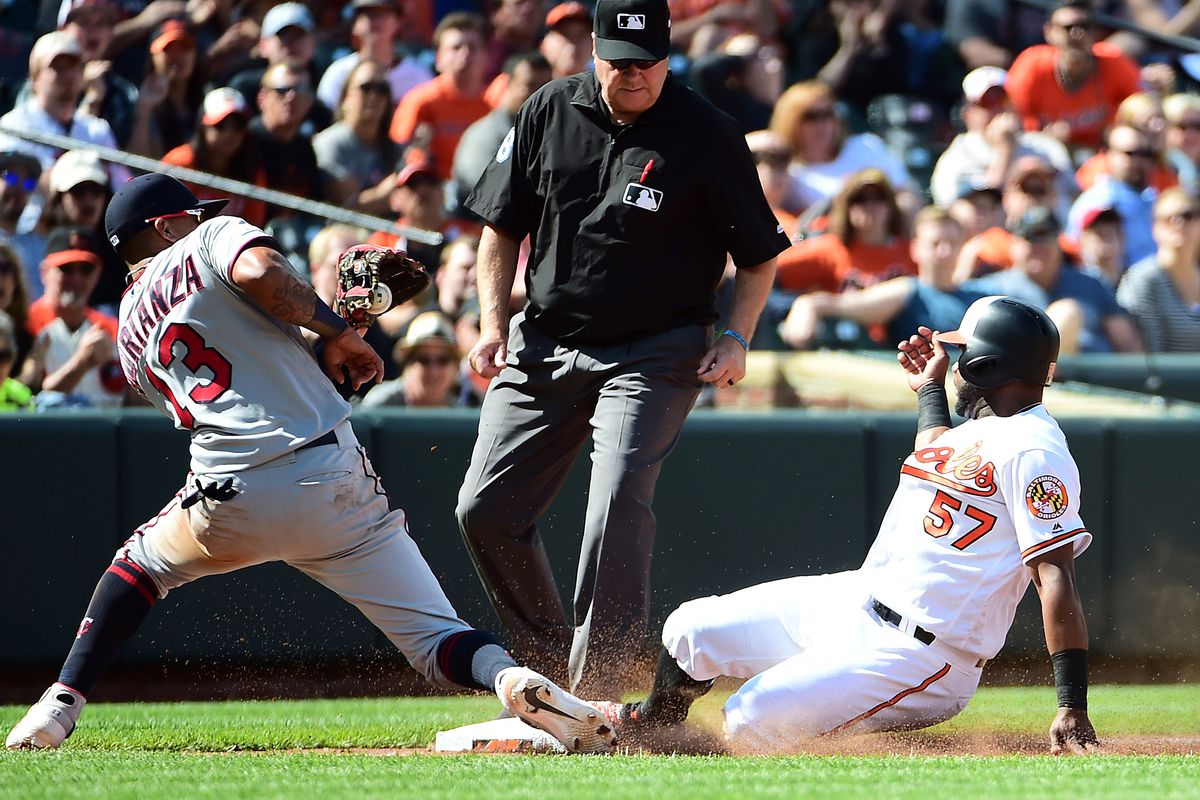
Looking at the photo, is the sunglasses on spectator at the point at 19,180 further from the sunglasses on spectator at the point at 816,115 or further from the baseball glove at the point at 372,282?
the sunglasses on spectator at the point at 816,115

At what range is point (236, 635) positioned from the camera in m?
6.69

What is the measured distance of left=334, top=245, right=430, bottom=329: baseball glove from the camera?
4668 millimetres

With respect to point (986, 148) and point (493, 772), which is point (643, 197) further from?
point (986, 148)

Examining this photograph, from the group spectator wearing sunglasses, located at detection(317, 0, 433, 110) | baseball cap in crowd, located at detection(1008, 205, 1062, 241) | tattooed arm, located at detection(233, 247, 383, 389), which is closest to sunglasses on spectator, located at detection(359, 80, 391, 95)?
spectator wearing sunglasses, located at detection(317, 0, 433, 110)

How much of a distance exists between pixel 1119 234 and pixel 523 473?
5.49 metres

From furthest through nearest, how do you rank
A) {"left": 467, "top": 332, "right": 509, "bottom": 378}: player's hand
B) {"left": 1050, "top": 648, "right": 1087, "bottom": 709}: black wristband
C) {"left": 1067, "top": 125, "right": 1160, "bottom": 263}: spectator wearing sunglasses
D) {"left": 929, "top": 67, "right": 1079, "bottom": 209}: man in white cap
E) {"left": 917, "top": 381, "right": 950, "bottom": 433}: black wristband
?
1. {"left": 929, "top": 67, "right": 1079, "bottom": 209}: man in white cap
2. {"left": 1067, "top": 125, "right": 1160, "bottom": 263}: spectator wearing sunglasses
3. {"left": 467, "top": 332, "right": 509, "bottom": 378}: player's hand
4. {"left": 917, "top": 381, "right": 950, "bottom": 433}: black wristband
5. {"left": 1050, "top": 648, "right": 1087, "bottom": 709}: black wristband

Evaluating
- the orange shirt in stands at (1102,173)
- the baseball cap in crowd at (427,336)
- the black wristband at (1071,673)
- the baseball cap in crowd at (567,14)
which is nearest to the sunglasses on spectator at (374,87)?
the baseball cap in crowd at (567,14)

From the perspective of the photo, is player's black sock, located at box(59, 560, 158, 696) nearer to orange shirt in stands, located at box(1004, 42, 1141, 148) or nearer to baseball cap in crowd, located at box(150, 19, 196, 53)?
baseball cap in crowd, located at box(150, 19, 196, 53)

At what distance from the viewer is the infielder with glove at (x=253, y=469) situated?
A: 13.7 ft

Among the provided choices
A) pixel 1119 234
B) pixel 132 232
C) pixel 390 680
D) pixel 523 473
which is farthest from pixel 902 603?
pixel 1119 234

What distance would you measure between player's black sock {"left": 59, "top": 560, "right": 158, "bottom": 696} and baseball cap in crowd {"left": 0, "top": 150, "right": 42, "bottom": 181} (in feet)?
14.7

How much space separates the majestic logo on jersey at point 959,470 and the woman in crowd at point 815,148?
5246mm

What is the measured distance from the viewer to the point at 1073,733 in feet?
13.2

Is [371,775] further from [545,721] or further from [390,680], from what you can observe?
[390,680]
